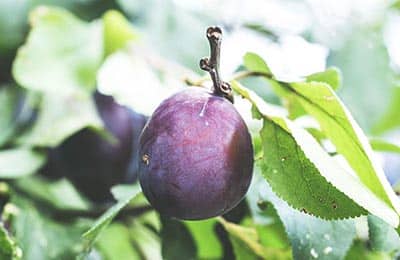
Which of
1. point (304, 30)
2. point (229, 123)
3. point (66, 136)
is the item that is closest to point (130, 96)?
point (66, 136)

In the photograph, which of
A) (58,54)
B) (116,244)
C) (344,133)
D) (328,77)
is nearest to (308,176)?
(344,133)

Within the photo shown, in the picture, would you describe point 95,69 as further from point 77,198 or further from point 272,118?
point 272,118

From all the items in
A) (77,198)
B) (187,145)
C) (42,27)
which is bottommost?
(77,198)

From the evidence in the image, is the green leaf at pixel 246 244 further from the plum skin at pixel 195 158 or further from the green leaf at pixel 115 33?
the green leaf at pixel 115 33

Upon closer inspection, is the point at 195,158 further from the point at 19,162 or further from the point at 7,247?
the point at 19,162

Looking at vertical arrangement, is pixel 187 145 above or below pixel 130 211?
above

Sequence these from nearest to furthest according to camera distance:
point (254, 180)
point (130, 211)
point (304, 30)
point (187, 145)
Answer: point (187, 145) → point (254, 180) → point (130, 211) → point (304, 30)

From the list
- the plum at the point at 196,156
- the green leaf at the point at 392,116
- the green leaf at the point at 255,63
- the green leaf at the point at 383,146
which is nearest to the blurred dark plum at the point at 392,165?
the green leaf at the point at 392,116

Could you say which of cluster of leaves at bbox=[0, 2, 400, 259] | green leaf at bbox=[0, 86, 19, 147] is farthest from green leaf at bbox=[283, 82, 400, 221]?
green leaf at bbox=[0, 86, 19, 147]

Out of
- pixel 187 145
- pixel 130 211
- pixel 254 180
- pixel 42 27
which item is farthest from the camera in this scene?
pixel 42 27
